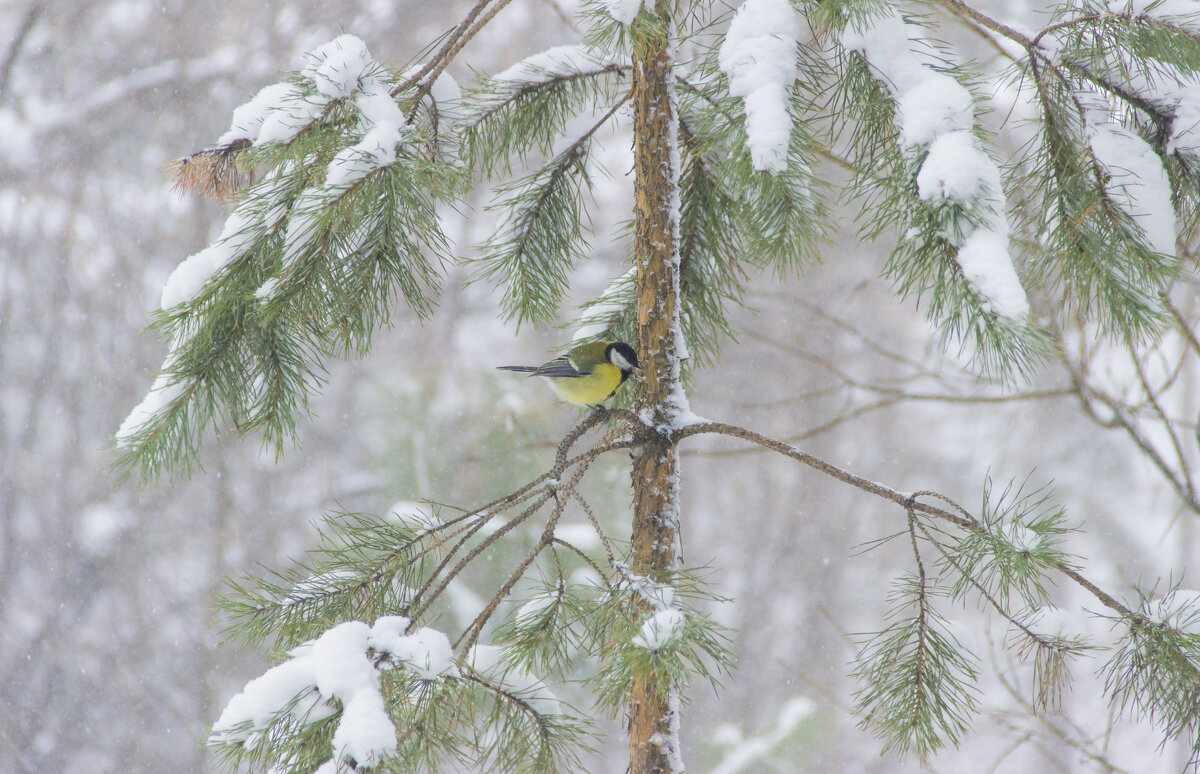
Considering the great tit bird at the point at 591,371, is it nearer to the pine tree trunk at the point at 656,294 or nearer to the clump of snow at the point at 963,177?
the pine tree trunk at the point at 656,294

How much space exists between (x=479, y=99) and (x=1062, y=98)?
0.62m

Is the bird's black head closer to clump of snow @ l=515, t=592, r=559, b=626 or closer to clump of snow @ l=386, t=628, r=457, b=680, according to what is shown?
clump of snow @ l=515, t=592, r=559, b=626

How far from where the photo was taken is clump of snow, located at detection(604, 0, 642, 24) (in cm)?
71

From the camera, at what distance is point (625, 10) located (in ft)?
2.35

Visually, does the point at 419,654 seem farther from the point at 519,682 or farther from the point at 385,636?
the point at 519,682

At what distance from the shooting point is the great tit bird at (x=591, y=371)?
3.73 feet

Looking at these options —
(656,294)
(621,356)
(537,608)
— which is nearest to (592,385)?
(621,356)

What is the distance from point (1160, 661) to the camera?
70cm

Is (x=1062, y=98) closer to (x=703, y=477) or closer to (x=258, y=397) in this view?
(x=258, y=397)

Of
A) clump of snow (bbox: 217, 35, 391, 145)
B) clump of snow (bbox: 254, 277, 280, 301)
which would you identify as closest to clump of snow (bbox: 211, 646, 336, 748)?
clump of snow (bbox: 254, 277, 280, 301)

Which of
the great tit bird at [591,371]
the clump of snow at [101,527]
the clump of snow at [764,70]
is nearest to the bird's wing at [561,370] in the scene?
the great tit bird at [591,371]

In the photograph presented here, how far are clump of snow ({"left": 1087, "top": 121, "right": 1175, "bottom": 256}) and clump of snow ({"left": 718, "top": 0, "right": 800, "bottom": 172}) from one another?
284 millimetres

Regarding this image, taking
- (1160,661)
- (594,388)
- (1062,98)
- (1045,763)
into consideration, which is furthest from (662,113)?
(1045,763)

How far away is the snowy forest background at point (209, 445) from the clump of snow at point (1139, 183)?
2.45 metres
